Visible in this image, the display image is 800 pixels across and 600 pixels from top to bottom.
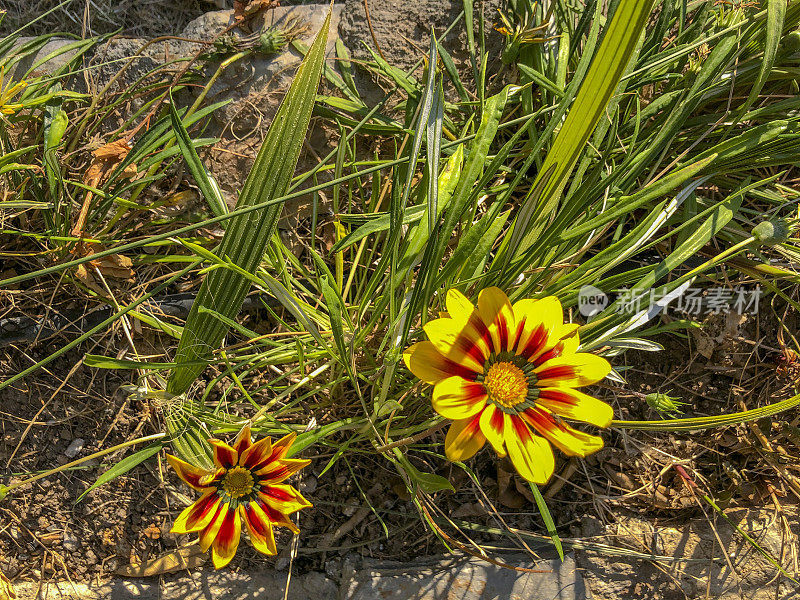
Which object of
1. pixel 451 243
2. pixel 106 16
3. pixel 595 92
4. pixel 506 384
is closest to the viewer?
pixel 595 92

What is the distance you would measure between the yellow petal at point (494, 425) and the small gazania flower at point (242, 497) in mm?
287

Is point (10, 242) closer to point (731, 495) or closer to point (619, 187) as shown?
point (619, 187)

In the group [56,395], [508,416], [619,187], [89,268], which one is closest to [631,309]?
[619,187]

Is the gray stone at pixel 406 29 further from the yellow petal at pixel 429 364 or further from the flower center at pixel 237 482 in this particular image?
the flower center at pixel 237 482

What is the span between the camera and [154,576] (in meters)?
1.17

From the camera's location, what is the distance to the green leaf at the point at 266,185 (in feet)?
2.86

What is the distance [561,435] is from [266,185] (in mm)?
534

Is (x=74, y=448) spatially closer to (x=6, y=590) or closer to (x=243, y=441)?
(x=6, y=590)

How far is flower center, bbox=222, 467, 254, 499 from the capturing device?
2.76 ft

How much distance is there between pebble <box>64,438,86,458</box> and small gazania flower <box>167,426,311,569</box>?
48 centimetres

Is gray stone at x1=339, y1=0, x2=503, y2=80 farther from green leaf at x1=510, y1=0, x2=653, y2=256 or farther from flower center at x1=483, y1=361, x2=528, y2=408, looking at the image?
flower center at x1=483, y1=361, x2=528, y2=408

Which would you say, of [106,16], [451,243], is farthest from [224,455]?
[106,16]

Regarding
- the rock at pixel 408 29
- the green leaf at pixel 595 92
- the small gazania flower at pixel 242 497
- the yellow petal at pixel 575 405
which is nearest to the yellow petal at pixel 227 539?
the small gazania flower at pixel 242 497

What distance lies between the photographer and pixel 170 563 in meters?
1.16
